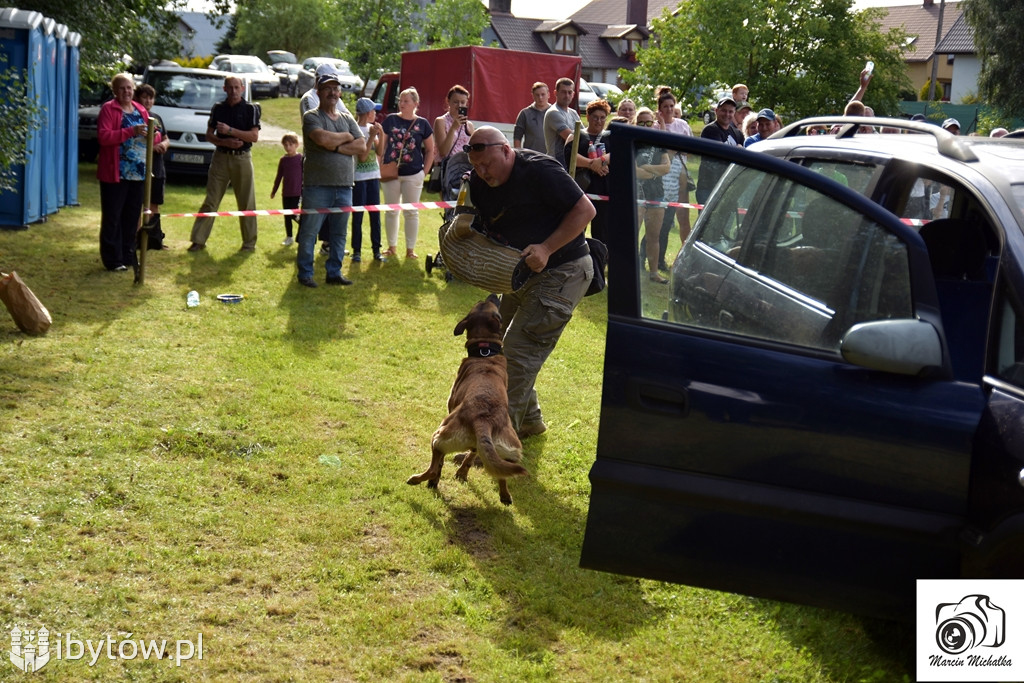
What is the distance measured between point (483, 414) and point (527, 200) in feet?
3.97

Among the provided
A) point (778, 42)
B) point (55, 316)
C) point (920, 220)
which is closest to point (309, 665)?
point (920, 220)

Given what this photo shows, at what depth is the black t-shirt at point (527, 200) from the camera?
524 centimetres

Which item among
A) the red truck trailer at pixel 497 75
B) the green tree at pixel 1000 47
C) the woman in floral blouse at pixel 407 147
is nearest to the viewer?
the woman in floral blouse at pixel 407 147

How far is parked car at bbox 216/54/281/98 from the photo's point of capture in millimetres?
41875

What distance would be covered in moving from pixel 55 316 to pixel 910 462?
299 inches

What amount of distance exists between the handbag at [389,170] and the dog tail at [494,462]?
7.33 metres

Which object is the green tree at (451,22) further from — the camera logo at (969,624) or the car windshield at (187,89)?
the camera logo at (969,624)

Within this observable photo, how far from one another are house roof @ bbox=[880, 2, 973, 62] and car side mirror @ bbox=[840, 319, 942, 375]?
223 ft

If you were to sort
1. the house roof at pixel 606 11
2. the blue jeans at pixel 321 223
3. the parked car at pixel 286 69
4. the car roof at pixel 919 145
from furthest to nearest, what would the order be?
the house roof at pixel 606 11 → the parked car at pixel 286 69 → the blue jeans at pixel 321 223 → the car roof at pixel 919 145

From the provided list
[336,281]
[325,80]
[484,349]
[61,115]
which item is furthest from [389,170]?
[484,349]

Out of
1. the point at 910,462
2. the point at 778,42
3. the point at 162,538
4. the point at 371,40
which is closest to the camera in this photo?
the point at 910,462

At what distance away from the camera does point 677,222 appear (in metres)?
3.65

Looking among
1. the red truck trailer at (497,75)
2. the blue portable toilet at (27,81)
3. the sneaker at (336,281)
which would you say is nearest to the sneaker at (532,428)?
the sneaker at (336,281)

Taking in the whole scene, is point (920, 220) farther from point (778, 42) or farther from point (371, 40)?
point (371, 40)
